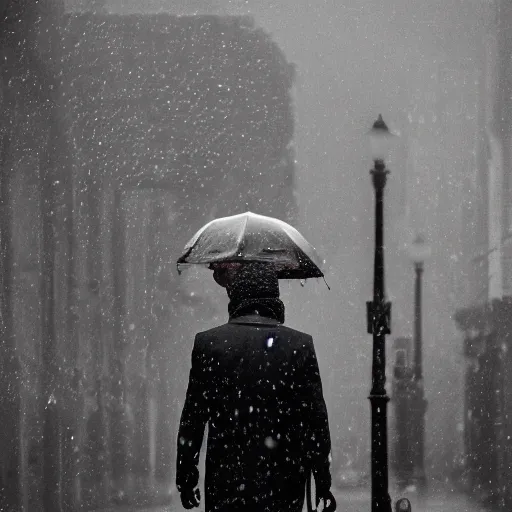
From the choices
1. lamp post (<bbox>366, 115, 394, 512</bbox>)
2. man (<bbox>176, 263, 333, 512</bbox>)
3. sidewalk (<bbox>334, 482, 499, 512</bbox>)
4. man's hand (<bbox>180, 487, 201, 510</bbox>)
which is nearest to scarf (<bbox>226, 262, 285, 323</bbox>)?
man (<bbox>176, 263, 333, 512</bbox>)

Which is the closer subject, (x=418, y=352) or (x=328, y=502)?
(x=328, y=502)

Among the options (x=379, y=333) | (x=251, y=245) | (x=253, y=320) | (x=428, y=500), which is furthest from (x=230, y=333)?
(x=428, y=500)

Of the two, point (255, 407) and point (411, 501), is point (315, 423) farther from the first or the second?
point (411, 501)

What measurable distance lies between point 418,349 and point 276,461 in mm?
14257

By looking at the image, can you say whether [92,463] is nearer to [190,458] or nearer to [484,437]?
[484,437]

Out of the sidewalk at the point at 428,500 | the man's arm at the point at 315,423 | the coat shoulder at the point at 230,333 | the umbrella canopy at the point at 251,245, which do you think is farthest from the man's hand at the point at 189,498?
the sidewalk at the point at 428,500

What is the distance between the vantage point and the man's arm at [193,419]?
3672 mm

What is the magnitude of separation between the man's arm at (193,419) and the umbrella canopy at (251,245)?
791mm

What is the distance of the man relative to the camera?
3.63 metres

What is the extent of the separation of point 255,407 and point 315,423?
0.26 metres

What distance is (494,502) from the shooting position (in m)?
17.2

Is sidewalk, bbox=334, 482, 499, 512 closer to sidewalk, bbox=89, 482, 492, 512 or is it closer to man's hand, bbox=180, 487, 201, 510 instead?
sidewalk, bbox=89, 482, 492, 512

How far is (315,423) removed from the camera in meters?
3.68

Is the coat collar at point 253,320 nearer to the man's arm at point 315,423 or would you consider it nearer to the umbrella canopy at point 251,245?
the man's arm at point 315,423
